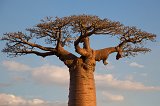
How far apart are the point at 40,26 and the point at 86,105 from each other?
245 cm

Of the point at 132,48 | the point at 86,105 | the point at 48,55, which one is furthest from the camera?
the point at 132,48

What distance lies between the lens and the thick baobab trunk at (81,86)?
10.4 m

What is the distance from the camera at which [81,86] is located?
10508 mm

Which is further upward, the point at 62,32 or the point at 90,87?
the point at 62,32

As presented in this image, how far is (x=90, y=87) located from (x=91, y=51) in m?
1.02

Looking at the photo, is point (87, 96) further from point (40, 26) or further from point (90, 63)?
point (40, 26)

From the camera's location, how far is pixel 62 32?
10695 mm

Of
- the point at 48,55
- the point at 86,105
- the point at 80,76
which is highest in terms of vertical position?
the point at 48,55

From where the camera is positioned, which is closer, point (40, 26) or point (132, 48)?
point (40, 26)

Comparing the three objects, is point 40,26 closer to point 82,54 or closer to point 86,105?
point 82,54

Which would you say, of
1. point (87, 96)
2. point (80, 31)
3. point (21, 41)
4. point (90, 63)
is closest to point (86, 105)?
point (87, 96)

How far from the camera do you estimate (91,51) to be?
11.0 m

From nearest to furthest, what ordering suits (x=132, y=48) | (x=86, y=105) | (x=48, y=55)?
(x=86, y=105) → (x=48, y=55) → (x=132, y=48)

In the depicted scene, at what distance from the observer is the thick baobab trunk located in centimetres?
1041
